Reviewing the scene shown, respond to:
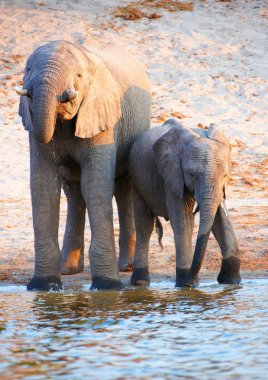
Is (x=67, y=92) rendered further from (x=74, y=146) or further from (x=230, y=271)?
(x=230, y=271)

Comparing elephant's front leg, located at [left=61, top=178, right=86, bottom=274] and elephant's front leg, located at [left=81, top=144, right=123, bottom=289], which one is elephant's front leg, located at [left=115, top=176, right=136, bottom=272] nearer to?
elephant's front leg, located at [left=61, top=178, right=86, bottom=274]

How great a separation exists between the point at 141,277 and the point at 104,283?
521 millimetres

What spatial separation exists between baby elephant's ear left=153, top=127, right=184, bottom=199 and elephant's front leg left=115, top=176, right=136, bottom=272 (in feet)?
3.74

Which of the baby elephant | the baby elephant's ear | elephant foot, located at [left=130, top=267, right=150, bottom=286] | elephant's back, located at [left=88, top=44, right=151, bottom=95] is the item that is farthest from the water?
elephant's back, located at [left=88, top=44, right=151, bottom=95]

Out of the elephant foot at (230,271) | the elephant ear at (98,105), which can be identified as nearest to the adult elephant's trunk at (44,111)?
the elephant ear at (98,105)

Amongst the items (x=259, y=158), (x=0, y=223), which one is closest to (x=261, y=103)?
(x=259, y=158)

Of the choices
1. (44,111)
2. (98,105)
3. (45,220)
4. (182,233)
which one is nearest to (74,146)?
(98,105)

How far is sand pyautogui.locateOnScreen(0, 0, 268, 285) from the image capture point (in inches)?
368

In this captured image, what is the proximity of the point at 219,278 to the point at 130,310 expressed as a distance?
162 centimetres

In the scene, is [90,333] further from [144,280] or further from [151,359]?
[144,280]

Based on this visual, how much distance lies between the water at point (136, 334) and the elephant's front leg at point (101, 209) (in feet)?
1.07

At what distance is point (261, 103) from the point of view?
596 inches

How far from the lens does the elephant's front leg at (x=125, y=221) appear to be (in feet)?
29.9

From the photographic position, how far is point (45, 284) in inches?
313
